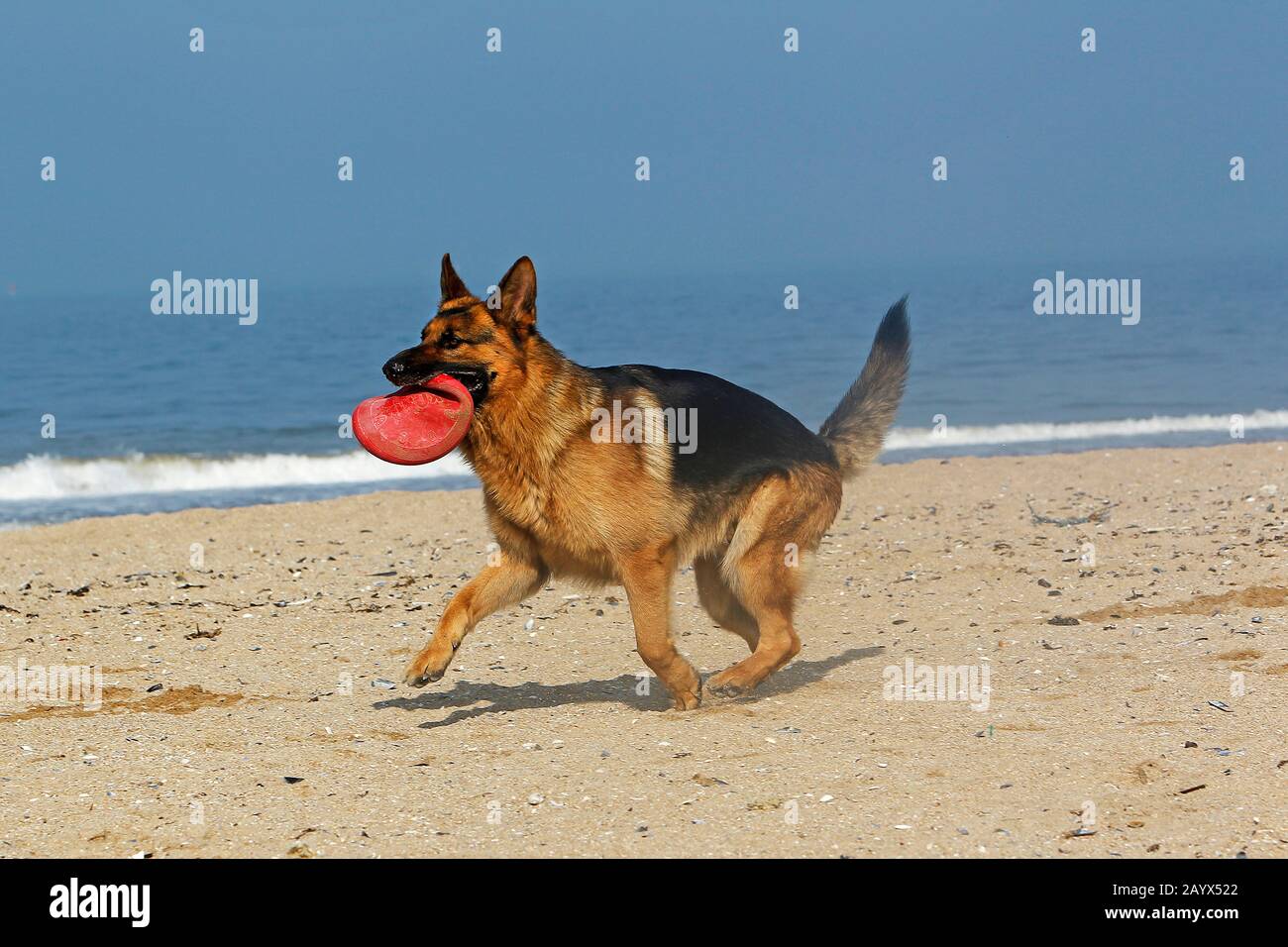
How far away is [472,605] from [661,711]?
1118 mm

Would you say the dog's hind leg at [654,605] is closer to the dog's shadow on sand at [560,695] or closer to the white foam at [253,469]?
the dog's shadow on sand at [560,695]

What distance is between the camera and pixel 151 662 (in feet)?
25.9

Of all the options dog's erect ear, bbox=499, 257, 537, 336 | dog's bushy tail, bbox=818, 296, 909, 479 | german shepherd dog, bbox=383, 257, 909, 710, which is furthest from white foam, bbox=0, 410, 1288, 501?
dog's erect ear, bbox=499, 257, 537, 336

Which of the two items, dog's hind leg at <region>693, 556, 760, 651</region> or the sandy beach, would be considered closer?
the sandy beach

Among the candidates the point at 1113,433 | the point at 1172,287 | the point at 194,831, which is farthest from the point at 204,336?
the point at 1172,287

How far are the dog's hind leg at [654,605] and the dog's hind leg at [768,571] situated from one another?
1.17 ft

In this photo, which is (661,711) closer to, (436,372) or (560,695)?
(560,695)

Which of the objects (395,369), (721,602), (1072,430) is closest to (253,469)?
(1072,430)

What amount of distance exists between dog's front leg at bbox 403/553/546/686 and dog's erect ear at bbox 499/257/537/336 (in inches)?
48.4

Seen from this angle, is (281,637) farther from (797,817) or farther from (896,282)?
(896,282)

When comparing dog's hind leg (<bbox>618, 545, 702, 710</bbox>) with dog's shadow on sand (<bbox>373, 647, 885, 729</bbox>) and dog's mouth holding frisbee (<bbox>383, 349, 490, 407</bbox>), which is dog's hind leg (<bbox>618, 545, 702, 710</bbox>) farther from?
dog's mouth holding frisbee (<bbox>383, 349, 490, 407</bbox>)

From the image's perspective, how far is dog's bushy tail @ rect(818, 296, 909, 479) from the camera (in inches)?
307

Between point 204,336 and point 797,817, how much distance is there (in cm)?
3907

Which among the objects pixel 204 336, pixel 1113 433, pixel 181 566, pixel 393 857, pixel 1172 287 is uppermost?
pixel 1172 287
